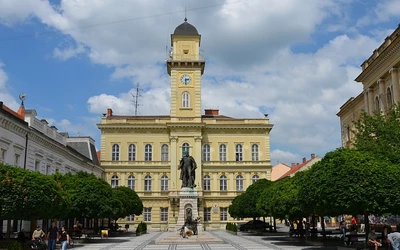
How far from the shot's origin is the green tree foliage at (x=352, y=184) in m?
19.6

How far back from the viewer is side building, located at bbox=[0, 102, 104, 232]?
102 feet

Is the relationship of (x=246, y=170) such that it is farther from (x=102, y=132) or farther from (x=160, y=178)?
(x=102, y=132)

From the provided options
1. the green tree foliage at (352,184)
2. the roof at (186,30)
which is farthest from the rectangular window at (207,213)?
the green tree foliage at (352,184)

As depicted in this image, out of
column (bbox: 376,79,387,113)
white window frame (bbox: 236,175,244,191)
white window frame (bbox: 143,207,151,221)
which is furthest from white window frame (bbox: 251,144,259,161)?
column (bbox: 376,79,387,113)

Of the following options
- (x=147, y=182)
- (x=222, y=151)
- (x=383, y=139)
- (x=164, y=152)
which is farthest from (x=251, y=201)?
(x=147, y=182)

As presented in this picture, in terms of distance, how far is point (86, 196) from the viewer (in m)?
32.3

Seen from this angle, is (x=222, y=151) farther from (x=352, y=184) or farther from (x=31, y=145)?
(x=352, y=184)

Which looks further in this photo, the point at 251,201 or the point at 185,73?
the point at 185,73

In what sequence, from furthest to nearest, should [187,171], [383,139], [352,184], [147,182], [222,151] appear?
[222,151], [147,182], [187,171], [383,139], [352,184]

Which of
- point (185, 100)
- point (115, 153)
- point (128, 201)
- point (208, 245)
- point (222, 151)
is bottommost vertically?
point (208, 245)

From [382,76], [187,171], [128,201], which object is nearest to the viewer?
[187,171]

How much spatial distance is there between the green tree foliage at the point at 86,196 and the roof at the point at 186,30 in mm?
35642

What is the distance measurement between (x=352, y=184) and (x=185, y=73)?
4677 cm

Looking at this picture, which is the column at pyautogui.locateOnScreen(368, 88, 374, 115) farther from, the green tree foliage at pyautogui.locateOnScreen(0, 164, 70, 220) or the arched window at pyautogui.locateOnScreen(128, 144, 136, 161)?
the arched window at pyautogui.locateOnScreen(128, 144, 136, 161)
